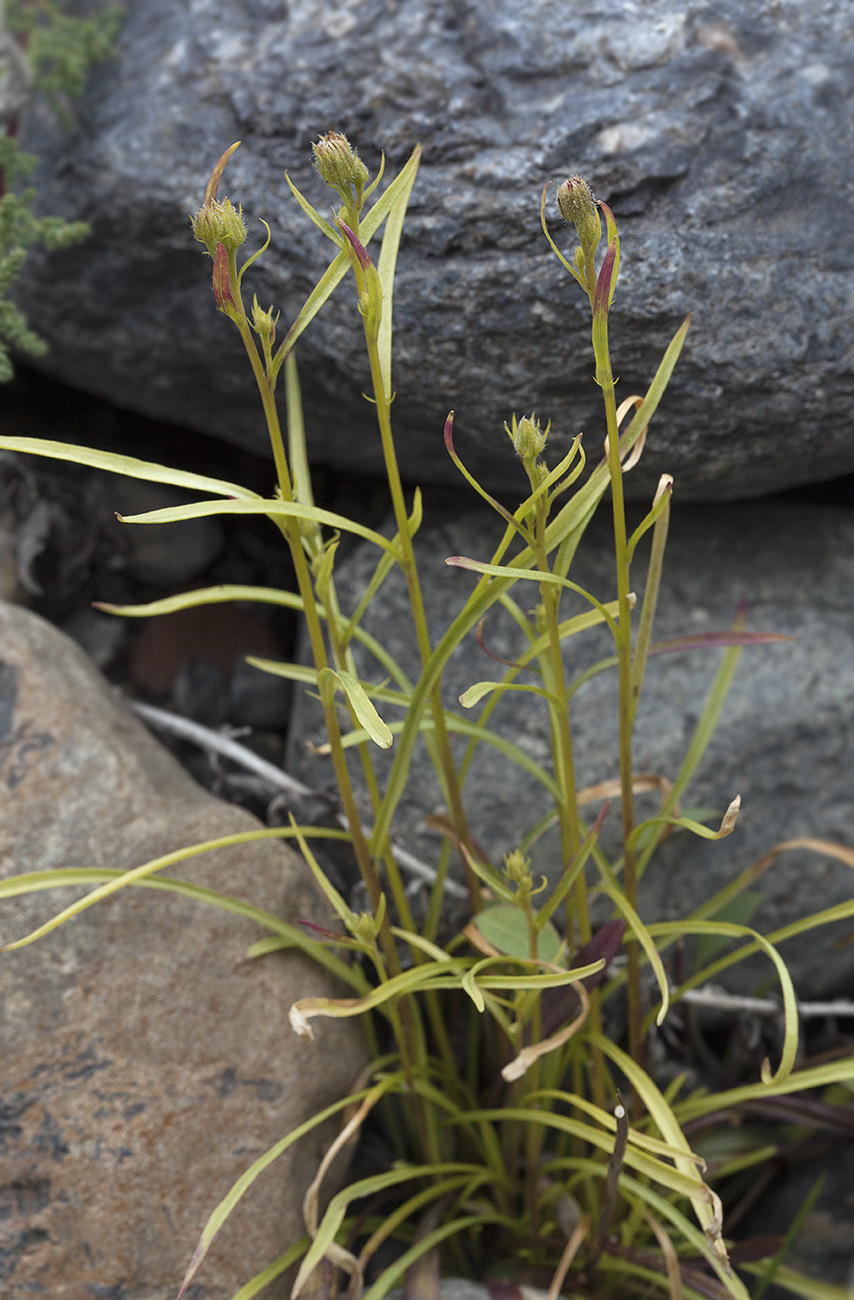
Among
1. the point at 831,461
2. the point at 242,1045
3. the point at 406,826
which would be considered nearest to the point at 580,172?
the point at 831,461

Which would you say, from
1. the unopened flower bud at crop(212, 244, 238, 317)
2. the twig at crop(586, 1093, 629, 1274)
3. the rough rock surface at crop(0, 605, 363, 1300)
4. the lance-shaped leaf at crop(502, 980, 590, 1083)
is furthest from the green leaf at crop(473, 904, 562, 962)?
the unopened flower bud at crop(212, 244, 238, 317)

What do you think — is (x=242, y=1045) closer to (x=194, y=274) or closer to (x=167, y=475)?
(x=167, y=475)

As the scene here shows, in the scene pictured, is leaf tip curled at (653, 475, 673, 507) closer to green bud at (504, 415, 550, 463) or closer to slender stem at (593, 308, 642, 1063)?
slender stem at (593, 308, 642, 1063)

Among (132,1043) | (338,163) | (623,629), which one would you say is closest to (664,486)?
(623,629)

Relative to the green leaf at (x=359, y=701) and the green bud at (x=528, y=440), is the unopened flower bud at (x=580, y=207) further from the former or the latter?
the green leaf at (x=359, y=701)

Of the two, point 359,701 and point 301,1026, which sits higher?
point 359,701

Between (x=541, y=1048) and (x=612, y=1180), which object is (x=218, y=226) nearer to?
(x=541, y=1048)

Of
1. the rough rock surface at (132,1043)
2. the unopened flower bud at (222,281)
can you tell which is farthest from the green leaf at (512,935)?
the unopened flower bud at (222,281)
